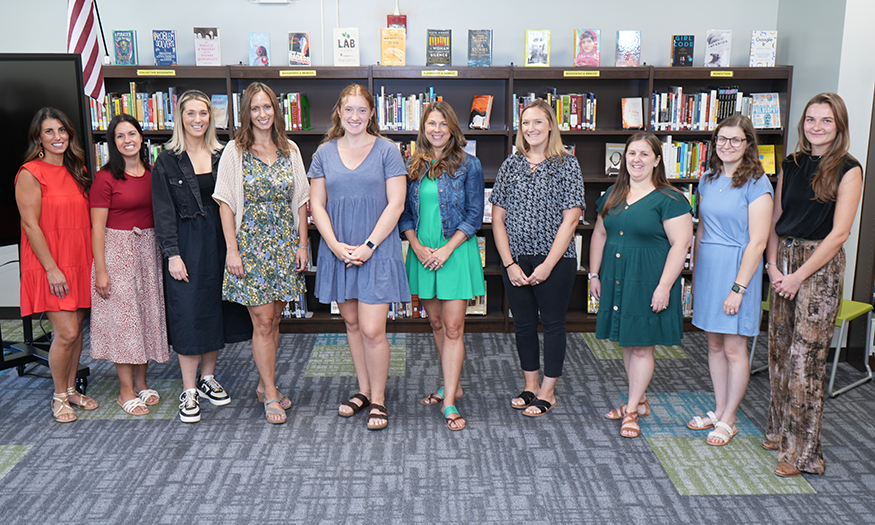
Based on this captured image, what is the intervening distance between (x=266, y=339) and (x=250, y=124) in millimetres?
1007

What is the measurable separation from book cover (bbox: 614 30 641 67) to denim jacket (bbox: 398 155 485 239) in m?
2.11

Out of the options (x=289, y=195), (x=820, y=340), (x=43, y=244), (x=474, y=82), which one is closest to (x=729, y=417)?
(x=820, y=340)

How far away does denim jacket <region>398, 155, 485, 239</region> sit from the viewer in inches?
117

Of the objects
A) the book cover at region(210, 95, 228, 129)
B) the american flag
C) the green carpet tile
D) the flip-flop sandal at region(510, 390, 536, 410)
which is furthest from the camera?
the book cover at region(210, 95, 228, 129)

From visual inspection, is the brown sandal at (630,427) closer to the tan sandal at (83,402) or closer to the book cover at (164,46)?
the tan sandal at (83,402)

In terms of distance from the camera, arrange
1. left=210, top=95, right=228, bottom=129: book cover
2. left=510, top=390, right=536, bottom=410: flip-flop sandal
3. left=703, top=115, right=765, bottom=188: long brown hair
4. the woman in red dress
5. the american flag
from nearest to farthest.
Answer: left=703, top=115, right=765, bottom=188: long brown hair → the woman in red dress → left=510, top=390, right=536, bottom=410: flip-flop sandal → the american flag → left=210, top=95, right=228, bottom=129: book cover

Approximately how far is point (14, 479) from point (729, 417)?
3053 millimetres

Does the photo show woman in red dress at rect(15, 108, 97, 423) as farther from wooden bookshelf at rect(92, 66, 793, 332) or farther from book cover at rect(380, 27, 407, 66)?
book cover at rect(380, 27, 407, 66)

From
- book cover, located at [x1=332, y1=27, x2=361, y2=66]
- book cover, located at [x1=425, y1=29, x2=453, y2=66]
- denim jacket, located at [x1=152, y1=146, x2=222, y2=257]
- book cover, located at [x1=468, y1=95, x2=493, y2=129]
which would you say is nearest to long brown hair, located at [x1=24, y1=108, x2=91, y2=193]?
denim jacket, located at [x1=152, y1=146, x2=222, y2=257]

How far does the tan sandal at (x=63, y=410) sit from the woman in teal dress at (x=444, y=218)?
1.78 m

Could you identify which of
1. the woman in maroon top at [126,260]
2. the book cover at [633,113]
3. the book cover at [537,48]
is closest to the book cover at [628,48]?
the book cover at [633,113]

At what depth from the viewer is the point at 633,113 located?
4605 millimetres

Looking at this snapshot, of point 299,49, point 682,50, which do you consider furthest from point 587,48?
point 299,49

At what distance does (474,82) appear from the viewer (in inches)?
187
